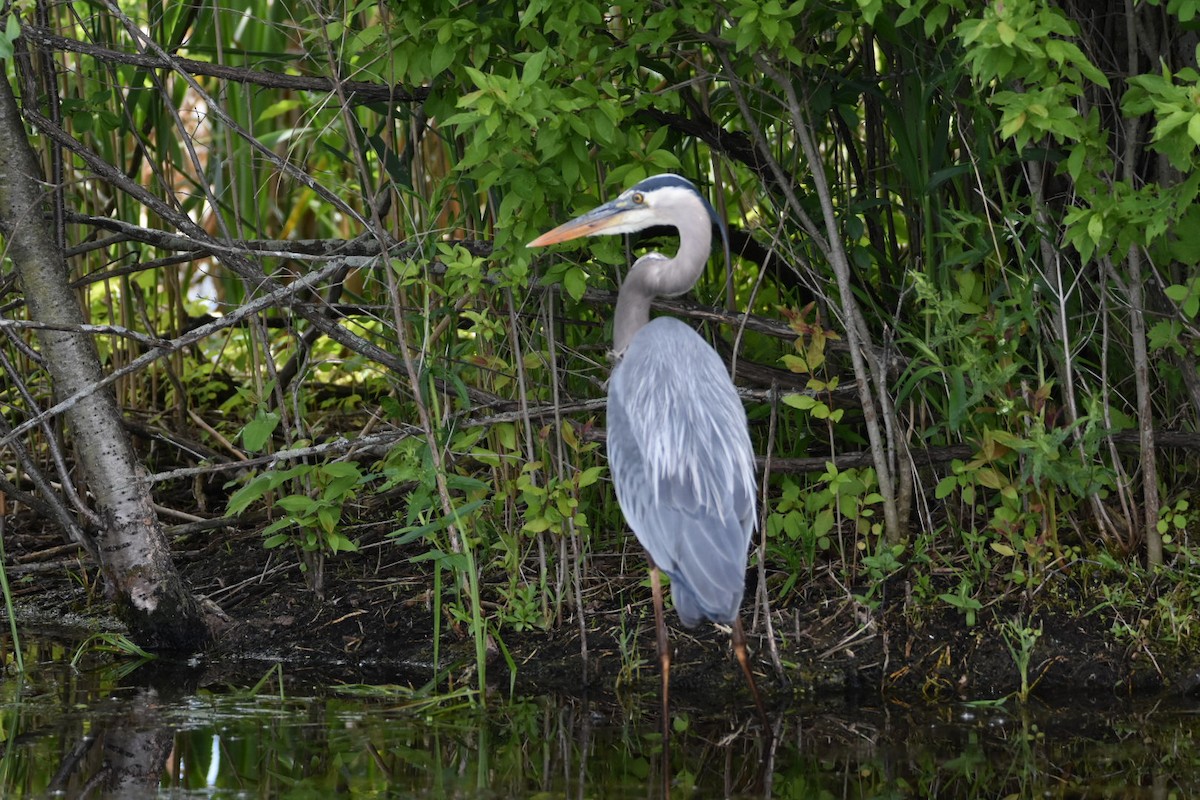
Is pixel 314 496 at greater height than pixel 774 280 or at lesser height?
lesser

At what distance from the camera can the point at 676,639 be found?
435 cm

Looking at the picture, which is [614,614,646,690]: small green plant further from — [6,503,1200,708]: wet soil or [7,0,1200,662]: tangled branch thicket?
[7,0,1200,662]: tangled branch thicket

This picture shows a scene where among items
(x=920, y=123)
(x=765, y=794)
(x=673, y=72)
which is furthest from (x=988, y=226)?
(x=765, y=794)

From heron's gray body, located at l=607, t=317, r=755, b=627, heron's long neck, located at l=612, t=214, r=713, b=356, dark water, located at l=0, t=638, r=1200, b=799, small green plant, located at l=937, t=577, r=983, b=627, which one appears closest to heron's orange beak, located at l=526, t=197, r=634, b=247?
heron's long neck, located at l=612, t=214, r=713, b=356

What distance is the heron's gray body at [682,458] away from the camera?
3723 millimetres

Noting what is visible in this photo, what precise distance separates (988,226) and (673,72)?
1.15 meters

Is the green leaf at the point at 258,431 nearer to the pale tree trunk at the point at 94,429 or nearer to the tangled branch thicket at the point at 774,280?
the tangled branch thicket at the point at 774,280

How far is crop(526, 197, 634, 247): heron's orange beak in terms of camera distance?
393 cm

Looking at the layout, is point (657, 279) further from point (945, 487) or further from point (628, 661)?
point (628, 661)

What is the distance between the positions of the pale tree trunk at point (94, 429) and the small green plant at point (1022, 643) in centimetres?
265

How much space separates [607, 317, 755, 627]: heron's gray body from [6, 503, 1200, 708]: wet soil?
1.72 feet

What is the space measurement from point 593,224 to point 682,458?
741 mm

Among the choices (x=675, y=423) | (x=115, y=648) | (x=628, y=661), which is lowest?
(x=628, y=661)

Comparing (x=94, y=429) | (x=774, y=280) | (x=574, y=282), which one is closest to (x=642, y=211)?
(x=574, y=282)
